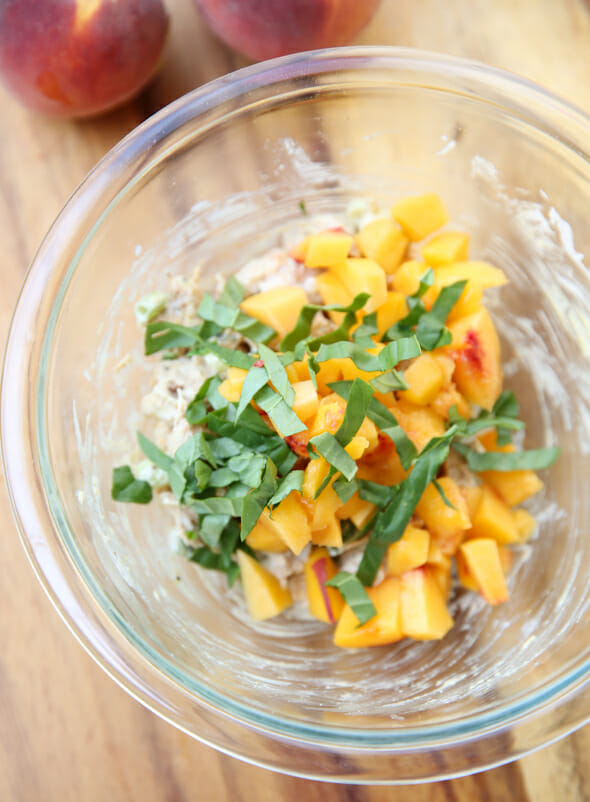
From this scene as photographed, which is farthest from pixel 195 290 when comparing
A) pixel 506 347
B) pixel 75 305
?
pixel 506 347

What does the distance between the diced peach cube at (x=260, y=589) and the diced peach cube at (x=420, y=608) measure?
272 mm

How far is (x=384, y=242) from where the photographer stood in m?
1.53

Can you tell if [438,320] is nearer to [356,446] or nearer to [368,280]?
[368,280]

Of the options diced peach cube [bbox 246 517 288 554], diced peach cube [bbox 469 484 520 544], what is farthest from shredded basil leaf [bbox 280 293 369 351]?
diced peach cube [bbox 469 484 520 544]

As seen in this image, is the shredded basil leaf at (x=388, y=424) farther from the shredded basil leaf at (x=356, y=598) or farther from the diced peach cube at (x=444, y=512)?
the shredded basil leaf at (x=356, y=598)

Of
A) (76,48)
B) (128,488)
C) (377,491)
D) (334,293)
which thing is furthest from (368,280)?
(76,48)

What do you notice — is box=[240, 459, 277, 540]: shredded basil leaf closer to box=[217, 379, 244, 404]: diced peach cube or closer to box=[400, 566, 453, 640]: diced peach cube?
box=[217, 379, 244, 404]: diced peach cube

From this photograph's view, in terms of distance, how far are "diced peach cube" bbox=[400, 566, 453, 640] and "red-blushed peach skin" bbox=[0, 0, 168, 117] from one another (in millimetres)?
1372

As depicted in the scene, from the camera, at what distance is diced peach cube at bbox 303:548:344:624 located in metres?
1.48

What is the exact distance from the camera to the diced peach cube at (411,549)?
4.67 feet

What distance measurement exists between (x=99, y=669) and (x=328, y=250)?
115 centimetres

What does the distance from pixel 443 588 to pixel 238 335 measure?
0.74 metres

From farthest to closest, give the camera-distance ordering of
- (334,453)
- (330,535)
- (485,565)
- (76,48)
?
(76,48) < (485,565) < (330,535) < (334,453)

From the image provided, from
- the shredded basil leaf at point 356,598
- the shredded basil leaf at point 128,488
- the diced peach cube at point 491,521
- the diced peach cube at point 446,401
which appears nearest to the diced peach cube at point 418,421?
the diced peach cube at point 446,401
